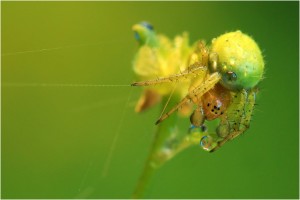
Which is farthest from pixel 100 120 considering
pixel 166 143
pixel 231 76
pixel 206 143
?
pixel 231 76

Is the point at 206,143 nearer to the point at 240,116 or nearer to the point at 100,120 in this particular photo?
the point at 240,116

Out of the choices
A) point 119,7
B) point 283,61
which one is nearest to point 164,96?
point 119,7

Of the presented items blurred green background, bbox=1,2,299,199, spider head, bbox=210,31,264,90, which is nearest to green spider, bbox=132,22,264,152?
spider head, bbox=210,31,264,90

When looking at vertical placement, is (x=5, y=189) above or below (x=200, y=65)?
below

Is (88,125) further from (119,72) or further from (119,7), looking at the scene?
(119,7)

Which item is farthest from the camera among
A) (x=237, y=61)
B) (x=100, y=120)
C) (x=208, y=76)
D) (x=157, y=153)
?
(x=100, y=120)

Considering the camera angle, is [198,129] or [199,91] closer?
[199,91]

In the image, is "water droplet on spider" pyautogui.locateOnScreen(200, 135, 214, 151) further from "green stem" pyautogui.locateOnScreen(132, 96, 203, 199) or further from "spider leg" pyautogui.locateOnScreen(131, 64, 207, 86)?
"spider leg" pyautogui.locateOnScreen(131, 64, 207, 86)
